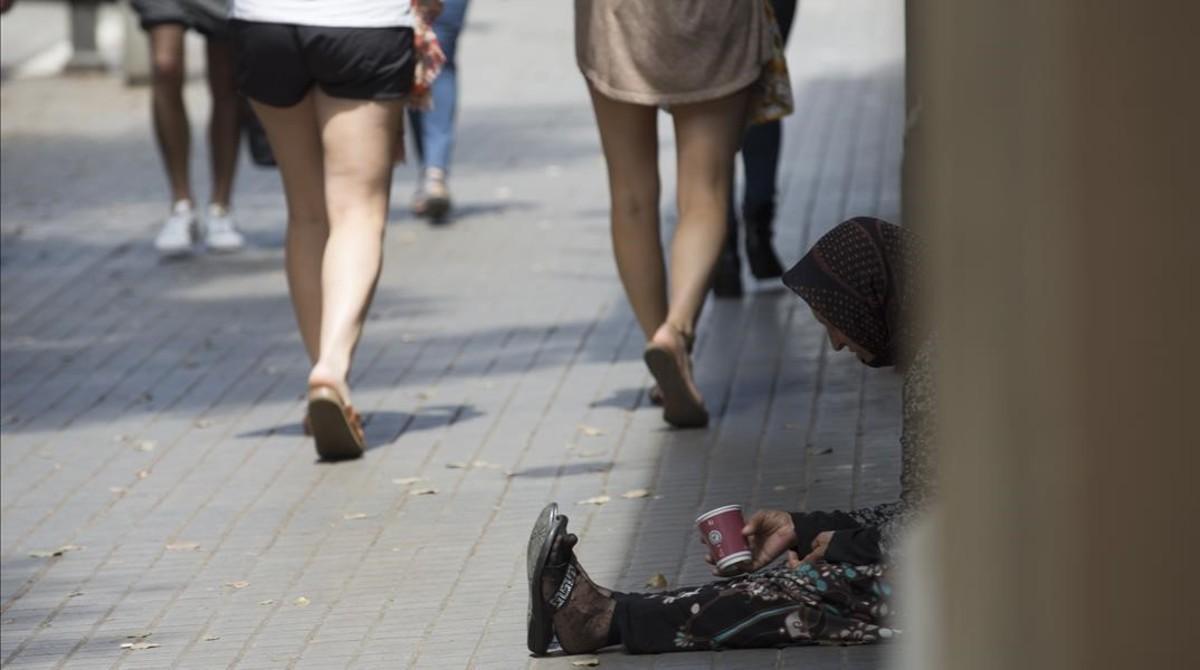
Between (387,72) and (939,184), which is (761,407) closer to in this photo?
(387,72)

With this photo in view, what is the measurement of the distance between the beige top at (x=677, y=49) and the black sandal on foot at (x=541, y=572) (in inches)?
90.9

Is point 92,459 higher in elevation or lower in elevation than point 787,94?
lower

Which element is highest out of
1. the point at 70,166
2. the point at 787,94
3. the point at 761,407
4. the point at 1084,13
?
the point at 1084,13

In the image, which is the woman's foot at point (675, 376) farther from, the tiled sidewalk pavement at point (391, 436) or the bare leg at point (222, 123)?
the bare leg at point (222, 123)

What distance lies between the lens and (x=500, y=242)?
1119 centimetres

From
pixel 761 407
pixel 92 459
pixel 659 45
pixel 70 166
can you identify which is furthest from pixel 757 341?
pixel 70 166

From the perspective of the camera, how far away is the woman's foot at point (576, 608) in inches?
182

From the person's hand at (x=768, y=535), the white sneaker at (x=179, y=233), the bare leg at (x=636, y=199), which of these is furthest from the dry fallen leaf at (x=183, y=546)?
the white sneaker at (x=179, y=233)

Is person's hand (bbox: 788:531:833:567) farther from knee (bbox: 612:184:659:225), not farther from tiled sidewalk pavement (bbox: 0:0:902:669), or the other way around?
knee (bbox: 612:184:659:225)

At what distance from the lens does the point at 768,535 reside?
4.93m

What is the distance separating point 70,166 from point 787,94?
330 inches

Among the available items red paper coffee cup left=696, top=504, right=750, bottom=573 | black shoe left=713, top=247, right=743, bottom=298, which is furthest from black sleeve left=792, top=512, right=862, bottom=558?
black shoe left=713, top=247, right=743, bottom=298

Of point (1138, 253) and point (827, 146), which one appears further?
point (827, 146)

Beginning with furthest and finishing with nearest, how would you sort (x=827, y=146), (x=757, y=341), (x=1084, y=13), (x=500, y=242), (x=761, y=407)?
(x=827, y=146)
(x=500, y=242)
(x=757, y=341)
(x=761, y=407)
(x=1084, y=13)
